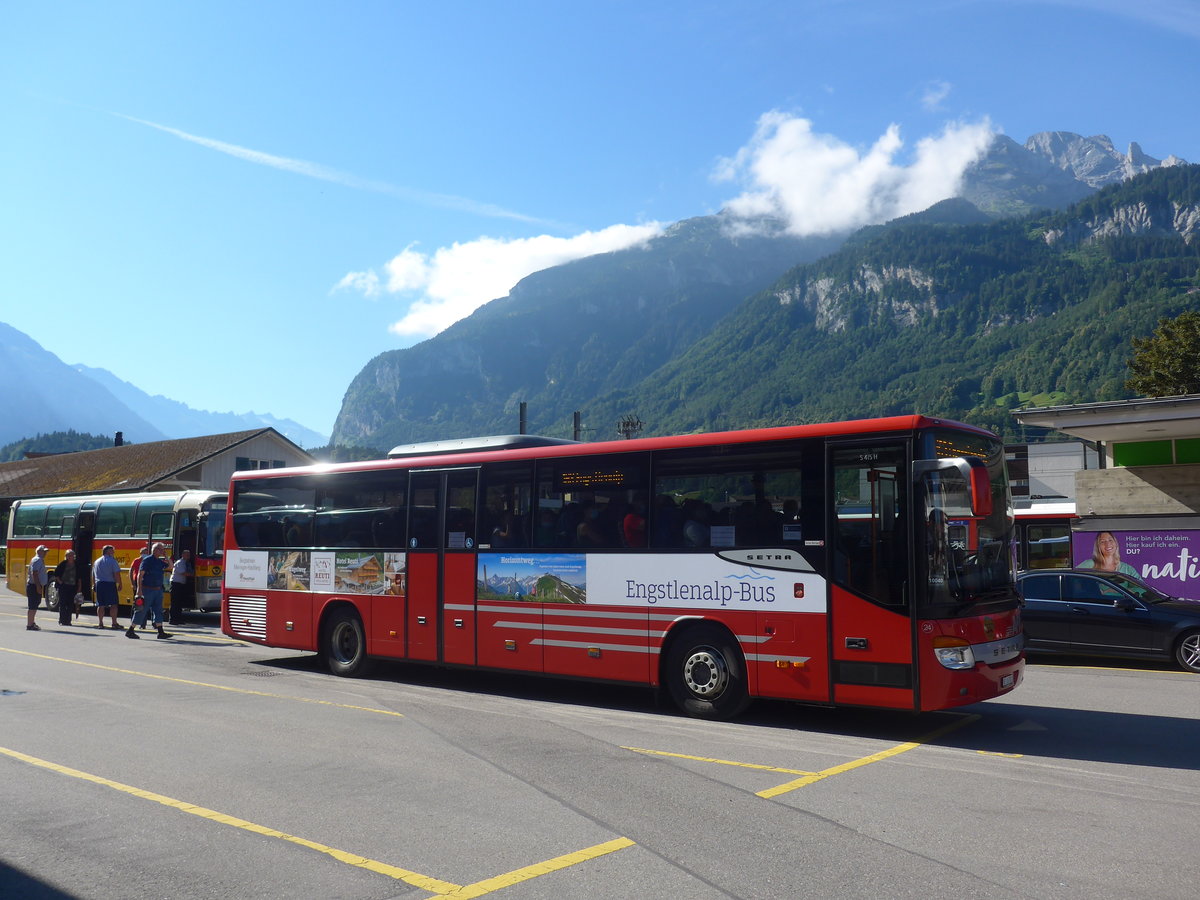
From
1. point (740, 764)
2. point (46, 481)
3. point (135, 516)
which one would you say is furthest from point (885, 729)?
point (46, 481)

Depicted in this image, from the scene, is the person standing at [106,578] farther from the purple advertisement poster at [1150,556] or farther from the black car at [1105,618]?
the purple advertisement poster at [1150,556]

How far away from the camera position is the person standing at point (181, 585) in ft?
77.0

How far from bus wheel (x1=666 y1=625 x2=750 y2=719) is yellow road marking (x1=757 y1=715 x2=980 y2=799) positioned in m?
1.70

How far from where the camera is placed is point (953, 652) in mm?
8797

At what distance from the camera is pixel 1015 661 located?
31.7 feet

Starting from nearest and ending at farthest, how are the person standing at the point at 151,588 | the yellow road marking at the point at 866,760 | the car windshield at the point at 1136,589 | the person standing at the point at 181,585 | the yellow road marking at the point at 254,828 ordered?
1. the yellow road marking at the point at 254,828
2. the yellow road marking at the point at 866,760
3. the car windshield at the point at 1136,589
4. the person standing at the point at 151,588
5. the person standing at the point at 181,585

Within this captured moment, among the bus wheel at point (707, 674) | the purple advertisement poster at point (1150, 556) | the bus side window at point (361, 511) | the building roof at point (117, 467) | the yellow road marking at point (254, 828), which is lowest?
the yellow road marking at point (254, 828)

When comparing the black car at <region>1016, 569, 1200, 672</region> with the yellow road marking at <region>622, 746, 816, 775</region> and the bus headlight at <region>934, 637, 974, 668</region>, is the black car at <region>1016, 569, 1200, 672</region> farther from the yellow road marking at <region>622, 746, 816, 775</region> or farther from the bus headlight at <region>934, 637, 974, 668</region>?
the yellow road marking at <region>622, 746, 816, 775</region>

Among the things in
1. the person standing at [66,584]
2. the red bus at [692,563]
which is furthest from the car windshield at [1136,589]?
the person standing at [66,584]

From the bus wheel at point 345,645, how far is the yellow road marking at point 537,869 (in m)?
8.68

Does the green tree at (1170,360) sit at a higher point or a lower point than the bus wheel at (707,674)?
higher

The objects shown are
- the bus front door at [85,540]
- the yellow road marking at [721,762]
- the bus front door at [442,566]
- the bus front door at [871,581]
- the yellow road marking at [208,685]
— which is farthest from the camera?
the bus front door at [85,540]

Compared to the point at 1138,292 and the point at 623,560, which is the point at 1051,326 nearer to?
the point at 1138,292

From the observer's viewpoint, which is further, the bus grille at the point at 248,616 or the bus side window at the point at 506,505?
the bus grille at the point at 248,616
